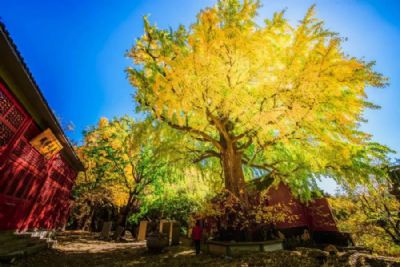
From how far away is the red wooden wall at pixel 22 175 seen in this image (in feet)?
21.3

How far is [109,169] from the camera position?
17359mm

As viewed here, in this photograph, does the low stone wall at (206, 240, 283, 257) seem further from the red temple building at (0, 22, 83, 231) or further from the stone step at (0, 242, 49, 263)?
the red temple building at (0, 22, 83, 231)

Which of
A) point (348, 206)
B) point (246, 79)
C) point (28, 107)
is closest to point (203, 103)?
point (246, 79)

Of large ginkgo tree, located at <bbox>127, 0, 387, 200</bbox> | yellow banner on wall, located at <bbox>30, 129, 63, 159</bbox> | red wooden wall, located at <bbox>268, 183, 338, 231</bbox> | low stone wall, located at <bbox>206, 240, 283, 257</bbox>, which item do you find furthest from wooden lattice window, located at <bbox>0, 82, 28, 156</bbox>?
red wooden wall, located at <bbox>268, 183, 338, 231</bbox>

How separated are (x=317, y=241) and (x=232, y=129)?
35.7 ft

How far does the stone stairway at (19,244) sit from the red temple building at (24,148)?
313mm

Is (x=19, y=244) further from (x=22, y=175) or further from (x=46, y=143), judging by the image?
(x=46, y=143)

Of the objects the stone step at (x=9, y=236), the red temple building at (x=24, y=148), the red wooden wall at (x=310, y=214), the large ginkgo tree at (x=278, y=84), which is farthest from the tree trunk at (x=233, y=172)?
the stone step at (x=9, y=236)

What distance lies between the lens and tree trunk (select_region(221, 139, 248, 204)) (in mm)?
7918

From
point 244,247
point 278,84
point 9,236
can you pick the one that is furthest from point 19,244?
point 278,84

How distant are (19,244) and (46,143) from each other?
3.80 meters

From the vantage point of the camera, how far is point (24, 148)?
774cm

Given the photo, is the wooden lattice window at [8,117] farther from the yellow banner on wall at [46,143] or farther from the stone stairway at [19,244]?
the stone stairway at [19,244]

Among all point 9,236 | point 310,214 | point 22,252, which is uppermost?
point 310,214
